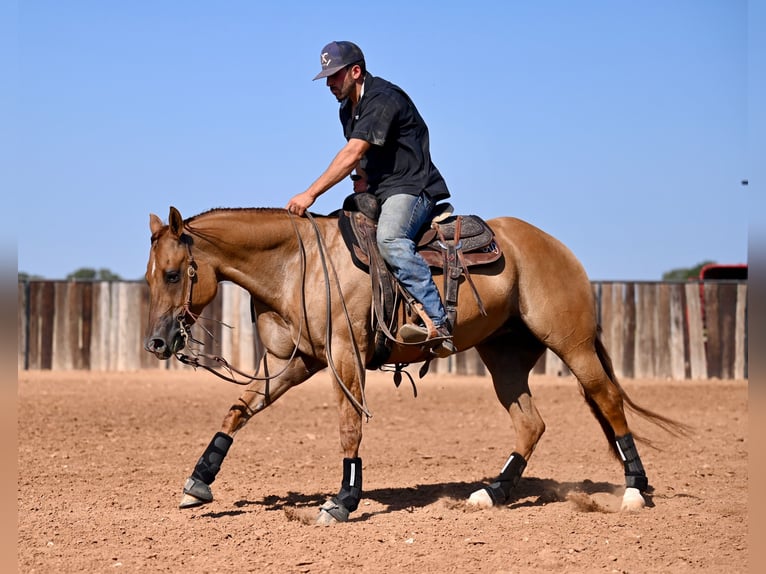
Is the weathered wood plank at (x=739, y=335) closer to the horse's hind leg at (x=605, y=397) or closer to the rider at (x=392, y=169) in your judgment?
the horse's hind leg at (x=605, y=397)

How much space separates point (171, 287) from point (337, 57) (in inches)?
83.5

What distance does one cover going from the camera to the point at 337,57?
274 inches

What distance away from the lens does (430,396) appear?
16844mm

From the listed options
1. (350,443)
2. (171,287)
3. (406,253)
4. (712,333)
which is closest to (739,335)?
(712,333)

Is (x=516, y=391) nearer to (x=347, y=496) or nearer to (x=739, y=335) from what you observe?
(x=347, y=496)

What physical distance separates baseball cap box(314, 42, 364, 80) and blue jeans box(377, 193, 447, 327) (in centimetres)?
106

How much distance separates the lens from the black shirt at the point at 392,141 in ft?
22.5

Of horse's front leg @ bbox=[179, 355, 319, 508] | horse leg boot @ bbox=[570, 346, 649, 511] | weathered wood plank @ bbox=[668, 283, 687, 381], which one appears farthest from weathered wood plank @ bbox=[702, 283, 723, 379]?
horse's front leg @ bbox=[179, 355, 319, 508]

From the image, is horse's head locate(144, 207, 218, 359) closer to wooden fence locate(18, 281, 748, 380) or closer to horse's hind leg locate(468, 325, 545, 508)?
horse's hind leg locate(468, 325, 545, 508)

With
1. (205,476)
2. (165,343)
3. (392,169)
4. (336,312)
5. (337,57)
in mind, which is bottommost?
(205,476)

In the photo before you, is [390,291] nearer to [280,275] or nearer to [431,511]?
[280,275]

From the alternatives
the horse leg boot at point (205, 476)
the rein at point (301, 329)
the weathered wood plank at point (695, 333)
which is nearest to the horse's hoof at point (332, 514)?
the rein at point (301, 329)

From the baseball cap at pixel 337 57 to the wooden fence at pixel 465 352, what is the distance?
538 inches

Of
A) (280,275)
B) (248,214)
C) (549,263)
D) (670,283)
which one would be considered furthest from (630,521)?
(670,283)
